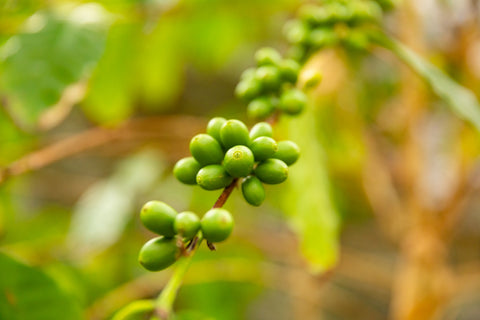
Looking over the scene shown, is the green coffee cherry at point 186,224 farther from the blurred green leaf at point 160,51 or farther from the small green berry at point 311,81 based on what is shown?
the blurred green leaf at point 160,51

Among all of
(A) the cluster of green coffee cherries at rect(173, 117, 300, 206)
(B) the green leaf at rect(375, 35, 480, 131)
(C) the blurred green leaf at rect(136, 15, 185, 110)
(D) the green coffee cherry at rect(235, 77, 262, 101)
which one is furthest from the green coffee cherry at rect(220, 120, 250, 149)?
(C) the blurred green leaf at rect(136, 15, 185, 110)

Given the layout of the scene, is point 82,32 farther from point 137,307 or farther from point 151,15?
point 137,307

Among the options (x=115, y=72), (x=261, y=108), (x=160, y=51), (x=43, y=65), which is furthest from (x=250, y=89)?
(x=160, y=51)

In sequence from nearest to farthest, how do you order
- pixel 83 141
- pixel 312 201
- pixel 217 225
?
pixel 217 225 < pixel 312 201 < pixel 83 141

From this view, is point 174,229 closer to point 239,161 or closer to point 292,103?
point 239,161

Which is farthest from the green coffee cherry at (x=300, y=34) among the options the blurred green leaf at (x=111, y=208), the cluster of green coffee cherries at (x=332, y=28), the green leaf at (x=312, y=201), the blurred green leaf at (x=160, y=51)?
the blurred green leaf at (x=111, y=208)

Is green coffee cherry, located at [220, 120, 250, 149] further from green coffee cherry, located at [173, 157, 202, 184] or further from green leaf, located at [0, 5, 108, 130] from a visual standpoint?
green leaf, located at [0, 5, 108, 130]
